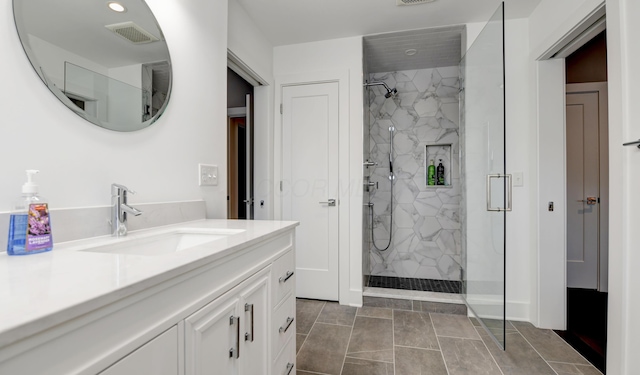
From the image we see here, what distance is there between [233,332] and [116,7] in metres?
1.37

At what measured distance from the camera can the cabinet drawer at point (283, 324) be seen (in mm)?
1232

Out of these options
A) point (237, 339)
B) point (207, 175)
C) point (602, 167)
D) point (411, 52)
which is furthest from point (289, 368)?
point (602, 167)

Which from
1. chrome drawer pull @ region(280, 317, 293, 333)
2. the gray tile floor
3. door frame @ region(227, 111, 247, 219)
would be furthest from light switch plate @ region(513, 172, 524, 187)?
door frame @ region(227, 111, 247, 219)

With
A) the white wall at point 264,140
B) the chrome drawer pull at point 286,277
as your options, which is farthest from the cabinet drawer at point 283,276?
the white wall at point 264,140

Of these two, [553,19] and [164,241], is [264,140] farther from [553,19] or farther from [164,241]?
[553,19]

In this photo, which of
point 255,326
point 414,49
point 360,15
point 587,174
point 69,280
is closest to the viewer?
point 69,280

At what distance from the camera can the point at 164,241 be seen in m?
1.16

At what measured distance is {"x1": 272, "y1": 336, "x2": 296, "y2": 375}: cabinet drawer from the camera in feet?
4.13

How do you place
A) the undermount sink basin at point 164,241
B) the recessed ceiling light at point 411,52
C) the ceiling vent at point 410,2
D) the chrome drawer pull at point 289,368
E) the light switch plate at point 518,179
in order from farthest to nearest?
1. the recessed ceiling light at point 411,52
2. the light switch plate at point 518,179
3. the ceiling vent at point 410,2
4. the chrome drawer pull at point 289,368
5. the undermount sink basin at point 164,241

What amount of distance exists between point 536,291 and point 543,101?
4.98ft

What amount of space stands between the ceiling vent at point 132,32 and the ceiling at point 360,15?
121 centimetres

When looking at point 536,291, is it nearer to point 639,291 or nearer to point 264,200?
point 639,291

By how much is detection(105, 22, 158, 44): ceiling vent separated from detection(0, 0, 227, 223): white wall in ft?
0.38

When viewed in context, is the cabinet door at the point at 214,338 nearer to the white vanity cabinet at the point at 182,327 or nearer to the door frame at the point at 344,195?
the white vanity cabinet at the point at 182,327
